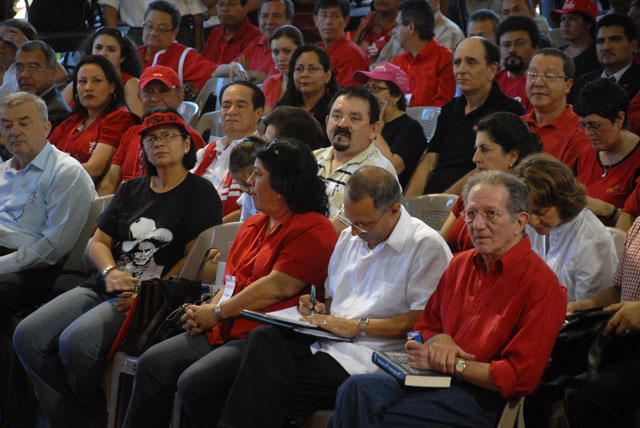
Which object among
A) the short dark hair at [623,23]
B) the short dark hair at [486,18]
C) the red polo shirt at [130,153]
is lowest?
the red polo shirt at [130,153]

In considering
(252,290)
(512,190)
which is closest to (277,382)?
(252,290)

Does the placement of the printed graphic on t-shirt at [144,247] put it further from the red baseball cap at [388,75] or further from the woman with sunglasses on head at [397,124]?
the red baseball cap at [388,75]

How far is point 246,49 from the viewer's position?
7332mm

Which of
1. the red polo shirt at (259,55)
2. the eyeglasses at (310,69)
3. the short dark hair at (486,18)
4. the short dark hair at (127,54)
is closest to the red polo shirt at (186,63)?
the red polo shirt at (259,55)

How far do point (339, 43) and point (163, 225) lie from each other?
335 centimetres

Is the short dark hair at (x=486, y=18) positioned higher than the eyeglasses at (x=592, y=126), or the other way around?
the short dark hair at (x=486, y=18)

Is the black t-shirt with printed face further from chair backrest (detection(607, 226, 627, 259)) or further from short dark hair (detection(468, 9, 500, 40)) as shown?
short dark hair (detection(468, 9, 500, 40))

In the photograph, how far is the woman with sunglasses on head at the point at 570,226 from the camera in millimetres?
2854

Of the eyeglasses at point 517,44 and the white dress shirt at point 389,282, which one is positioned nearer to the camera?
the white dress shirt at point 389,282

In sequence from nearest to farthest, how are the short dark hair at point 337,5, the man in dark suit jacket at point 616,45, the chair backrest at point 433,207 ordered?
the chair backrest at point 433,207 < the man in dark suit jacket at point 616,45 < the short dark hair at point 337,5

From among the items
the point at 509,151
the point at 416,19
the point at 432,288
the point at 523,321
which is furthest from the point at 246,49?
the point at 523,321

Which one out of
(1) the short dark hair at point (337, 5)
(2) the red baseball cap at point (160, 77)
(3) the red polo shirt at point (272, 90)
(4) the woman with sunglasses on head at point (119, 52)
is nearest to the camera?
(2) the red baseball cap at point (160, 77)

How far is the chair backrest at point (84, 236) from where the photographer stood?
422 centimetres

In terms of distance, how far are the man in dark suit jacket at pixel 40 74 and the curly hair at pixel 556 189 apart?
3873 millimetres
